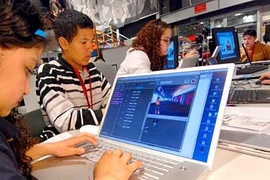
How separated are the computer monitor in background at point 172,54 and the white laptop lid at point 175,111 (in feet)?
4.95

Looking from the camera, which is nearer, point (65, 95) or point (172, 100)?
point (172, 100)

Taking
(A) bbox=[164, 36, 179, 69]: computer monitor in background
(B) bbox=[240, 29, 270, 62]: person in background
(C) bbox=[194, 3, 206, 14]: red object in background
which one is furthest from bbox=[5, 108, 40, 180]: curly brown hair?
(C) bbox=[194, 3, 206, 14]: red object in background

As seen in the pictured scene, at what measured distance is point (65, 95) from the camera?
118 centimetres

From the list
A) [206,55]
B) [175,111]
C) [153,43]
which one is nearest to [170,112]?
[175,111]

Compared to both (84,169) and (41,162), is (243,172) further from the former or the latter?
(41,162)

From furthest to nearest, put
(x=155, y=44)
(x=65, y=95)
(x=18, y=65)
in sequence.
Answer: (x=155, y=44) → (x=65, y=95) → (x=18, y=65)

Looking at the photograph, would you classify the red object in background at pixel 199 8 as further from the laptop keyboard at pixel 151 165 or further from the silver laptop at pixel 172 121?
the laptop keyboard at pixel 151 165

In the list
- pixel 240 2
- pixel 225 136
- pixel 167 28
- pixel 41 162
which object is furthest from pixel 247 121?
pixel 240 2

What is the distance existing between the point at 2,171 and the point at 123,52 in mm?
3127

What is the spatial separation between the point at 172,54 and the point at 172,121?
173 centimetres

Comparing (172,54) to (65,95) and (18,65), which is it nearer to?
(65,95)

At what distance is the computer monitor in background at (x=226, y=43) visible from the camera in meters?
1.83

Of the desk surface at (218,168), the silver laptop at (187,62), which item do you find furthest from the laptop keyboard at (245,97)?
the desk surface at (218,168)

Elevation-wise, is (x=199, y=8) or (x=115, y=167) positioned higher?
(x=199, y=8)
